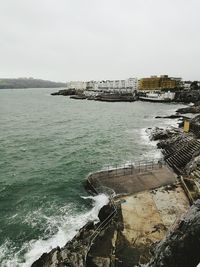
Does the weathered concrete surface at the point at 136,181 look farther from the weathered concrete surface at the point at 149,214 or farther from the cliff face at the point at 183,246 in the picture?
the cliff face at the point at 183,246

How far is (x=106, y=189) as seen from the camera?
71.6ft

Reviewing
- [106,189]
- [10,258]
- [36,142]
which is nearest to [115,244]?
[10,258]

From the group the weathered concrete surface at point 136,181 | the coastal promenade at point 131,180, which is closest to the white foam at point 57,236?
the coastal promenade at point 131,180

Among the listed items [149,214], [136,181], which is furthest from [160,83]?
[149,214]

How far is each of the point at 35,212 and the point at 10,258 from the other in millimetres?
5247

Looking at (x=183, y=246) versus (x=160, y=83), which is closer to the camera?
(x=183, y=246)

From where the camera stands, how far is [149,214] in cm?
1617

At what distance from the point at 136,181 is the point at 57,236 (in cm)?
858

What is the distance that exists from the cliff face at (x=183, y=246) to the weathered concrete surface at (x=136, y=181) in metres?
11.7

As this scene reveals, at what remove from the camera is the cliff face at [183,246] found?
25.7 feet

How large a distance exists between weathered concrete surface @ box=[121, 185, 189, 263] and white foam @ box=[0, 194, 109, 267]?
3671mm

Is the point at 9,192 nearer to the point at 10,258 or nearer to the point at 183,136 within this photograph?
the point at 10,258

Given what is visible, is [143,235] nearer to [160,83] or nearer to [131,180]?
[131,180]

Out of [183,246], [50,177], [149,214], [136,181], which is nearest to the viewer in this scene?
[183,246]
